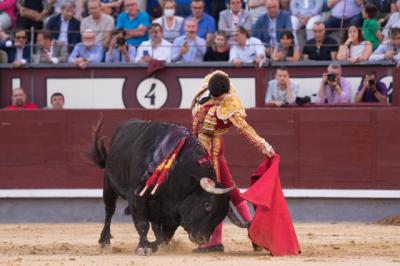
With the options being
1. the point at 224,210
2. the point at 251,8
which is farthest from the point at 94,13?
the point at 224,210

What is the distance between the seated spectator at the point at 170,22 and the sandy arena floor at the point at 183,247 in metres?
2.09

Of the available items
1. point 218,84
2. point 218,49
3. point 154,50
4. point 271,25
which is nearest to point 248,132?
point 218,84

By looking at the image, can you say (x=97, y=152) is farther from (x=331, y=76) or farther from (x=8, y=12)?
(x=8, y=12)

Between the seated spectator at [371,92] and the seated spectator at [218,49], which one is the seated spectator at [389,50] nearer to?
the seated spectator at [371,92]

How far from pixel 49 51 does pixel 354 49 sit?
3.15 m

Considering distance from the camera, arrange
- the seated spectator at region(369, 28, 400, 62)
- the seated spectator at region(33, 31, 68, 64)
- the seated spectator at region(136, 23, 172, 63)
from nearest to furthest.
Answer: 1. the seated spectator at region(369, 28, 400, 62)
2. the seated spectator at region(136, 23, 172, 63)
3. the seated spectator at region(33, 31, 68, 64)

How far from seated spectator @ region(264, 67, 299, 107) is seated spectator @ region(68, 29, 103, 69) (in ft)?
6.03

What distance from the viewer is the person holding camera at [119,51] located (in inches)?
494

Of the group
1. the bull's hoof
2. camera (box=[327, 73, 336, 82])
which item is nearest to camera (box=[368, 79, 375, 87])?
camera (box=[327, 73, 336, 82])

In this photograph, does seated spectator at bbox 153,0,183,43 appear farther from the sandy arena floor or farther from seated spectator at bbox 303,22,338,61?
the sandy arena floor

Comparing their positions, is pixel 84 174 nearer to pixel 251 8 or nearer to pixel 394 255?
pixel 251 8

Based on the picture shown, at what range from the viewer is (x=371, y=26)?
12.1 m

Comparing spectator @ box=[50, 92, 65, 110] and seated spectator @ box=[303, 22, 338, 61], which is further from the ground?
seated spectator @ box=[303, 22, 338, 61]

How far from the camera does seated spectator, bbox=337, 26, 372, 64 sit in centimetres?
1202
